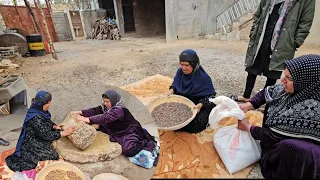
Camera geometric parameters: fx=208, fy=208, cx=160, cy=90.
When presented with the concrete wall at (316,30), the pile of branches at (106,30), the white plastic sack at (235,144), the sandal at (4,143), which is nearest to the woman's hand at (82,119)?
the white plastic sack at (235,144)

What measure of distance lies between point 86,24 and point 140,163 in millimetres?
13246

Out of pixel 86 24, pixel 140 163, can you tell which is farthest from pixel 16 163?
pixel 86 24

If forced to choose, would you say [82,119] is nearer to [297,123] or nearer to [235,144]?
[235,144]

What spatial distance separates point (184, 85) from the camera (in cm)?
219

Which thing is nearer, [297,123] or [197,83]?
[297,123]

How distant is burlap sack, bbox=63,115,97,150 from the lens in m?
1.18

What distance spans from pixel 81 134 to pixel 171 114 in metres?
0.74

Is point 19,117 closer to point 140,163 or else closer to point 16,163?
point 16,163

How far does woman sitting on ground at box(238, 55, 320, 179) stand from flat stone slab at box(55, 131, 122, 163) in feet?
2.98

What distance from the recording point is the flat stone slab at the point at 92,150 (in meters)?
1.25

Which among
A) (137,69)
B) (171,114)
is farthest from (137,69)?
(171,114)

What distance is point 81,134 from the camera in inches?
45.6

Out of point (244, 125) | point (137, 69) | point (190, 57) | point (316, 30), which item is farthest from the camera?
point (316, 30)

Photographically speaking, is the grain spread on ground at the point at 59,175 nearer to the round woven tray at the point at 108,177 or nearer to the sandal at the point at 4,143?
the round woven tray at the point at 108,177
